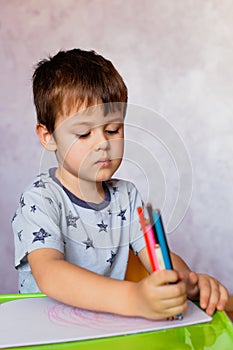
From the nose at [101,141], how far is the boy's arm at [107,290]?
154 mm

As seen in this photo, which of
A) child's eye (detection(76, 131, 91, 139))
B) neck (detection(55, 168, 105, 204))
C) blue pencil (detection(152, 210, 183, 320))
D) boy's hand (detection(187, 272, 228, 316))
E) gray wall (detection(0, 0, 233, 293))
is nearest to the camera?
blue pencil (detection(152, 210, 183, 320))

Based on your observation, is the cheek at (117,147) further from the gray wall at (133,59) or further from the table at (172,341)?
the gray wall at (133,59)

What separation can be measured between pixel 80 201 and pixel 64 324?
31 centimetres

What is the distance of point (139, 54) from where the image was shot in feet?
6.66

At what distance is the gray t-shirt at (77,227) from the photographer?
78 cm

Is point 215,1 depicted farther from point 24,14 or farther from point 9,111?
point 9,111

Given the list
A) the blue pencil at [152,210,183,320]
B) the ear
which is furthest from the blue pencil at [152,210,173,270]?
the ear

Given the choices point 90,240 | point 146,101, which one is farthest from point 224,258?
point 90,240

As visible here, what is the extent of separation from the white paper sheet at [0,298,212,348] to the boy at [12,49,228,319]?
0.05 ft

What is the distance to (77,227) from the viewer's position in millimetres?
878

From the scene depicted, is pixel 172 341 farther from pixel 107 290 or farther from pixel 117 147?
pixel 117 147

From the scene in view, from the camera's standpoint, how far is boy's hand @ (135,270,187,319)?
1.77 ft

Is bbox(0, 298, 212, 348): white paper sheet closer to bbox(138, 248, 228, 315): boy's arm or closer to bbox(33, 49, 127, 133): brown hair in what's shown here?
bbox(138, 248, 228, 315): boy's arm

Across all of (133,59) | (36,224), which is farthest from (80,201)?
(133,59)
